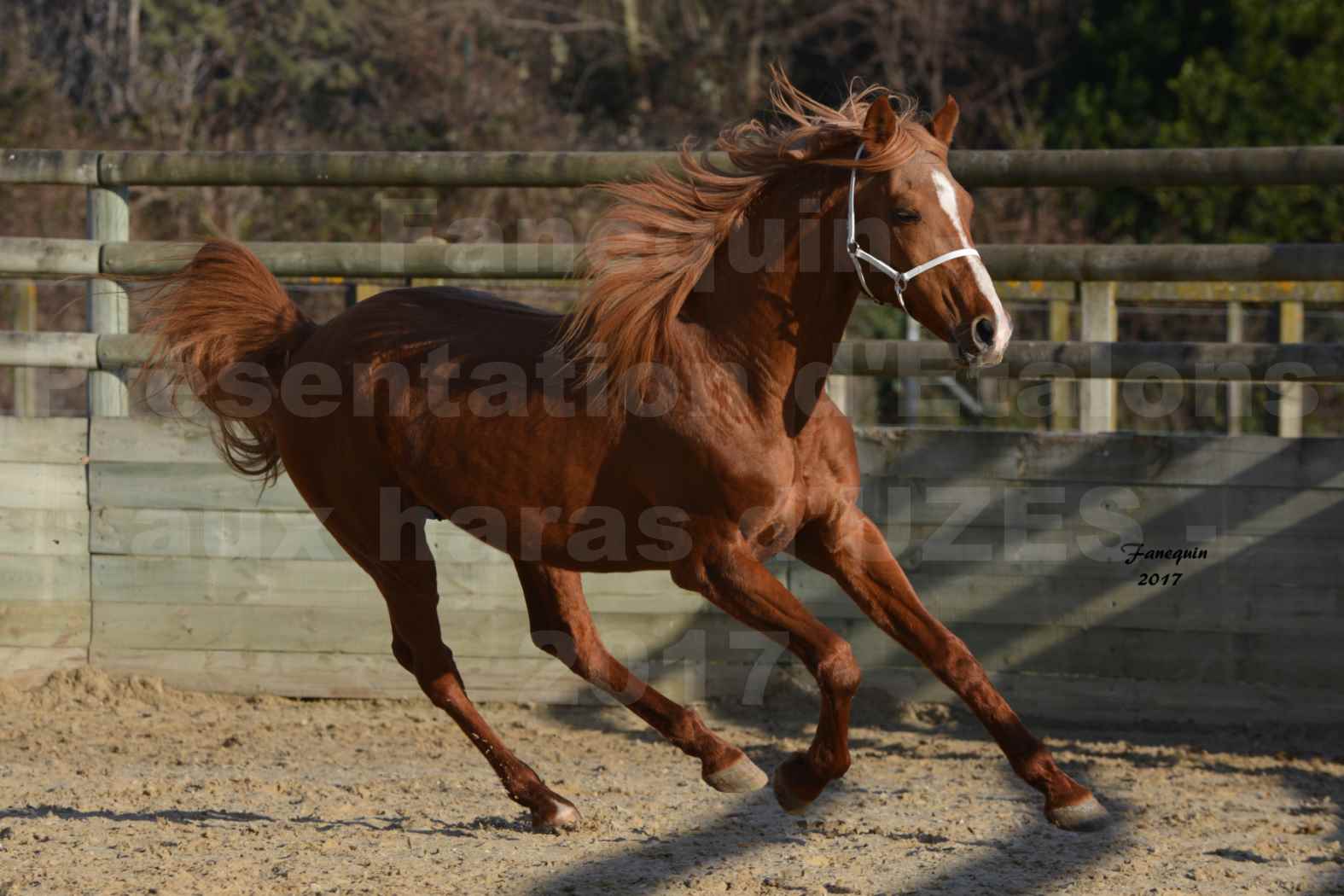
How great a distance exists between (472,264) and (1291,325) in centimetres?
364

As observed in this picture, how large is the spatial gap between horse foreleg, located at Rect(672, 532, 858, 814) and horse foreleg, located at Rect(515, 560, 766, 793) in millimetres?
133

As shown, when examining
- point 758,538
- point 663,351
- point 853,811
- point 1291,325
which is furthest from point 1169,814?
point 1291,325

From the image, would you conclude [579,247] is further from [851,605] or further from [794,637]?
[794,637]

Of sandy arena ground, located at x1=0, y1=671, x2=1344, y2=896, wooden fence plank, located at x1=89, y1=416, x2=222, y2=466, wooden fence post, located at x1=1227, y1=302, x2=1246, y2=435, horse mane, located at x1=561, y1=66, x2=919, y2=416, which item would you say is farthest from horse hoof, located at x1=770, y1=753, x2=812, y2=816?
wooden fence post, located at x1=1227, y1=302, x2=1246, y2=435

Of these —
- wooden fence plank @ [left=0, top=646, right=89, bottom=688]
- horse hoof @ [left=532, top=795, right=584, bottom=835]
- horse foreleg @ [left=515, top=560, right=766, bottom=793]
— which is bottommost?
horse hoof @ [left=532, top=795, right=584, bottom=835]

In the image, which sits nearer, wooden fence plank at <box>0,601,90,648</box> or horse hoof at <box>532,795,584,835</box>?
horse hoof at <box>532,795,584,835</box>

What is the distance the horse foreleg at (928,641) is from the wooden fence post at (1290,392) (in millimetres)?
2052

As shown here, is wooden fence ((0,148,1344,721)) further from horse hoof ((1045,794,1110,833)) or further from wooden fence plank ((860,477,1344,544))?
horse hoof ((1045,794,1110,833))

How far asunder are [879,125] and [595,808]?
78.0 inches

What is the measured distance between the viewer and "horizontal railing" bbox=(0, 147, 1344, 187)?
4.97m

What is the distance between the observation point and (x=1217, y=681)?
17.0ft

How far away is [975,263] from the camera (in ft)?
11.3

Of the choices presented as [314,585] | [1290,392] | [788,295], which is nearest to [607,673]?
[788,295]

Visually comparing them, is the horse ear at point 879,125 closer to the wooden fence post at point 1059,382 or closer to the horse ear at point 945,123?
the horse ear at point 945,123
